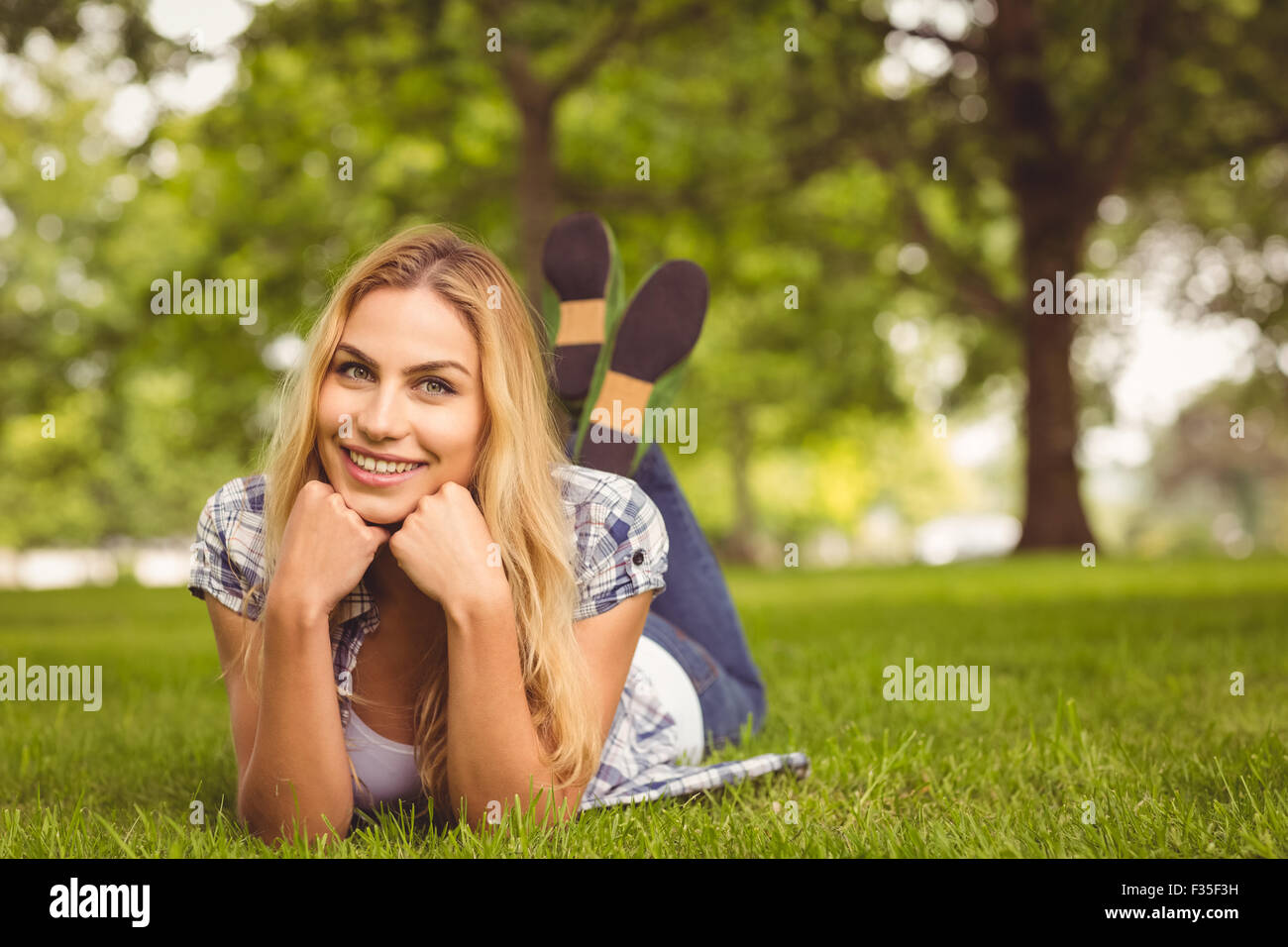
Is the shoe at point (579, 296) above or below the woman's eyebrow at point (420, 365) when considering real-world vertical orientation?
above

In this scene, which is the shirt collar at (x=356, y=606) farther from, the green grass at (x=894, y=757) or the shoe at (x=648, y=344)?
the shoe at (x=648, y=344)

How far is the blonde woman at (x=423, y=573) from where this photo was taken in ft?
6.79

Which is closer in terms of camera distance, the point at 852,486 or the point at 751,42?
the point at 751,42

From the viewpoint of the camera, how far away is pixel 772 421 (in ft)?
81.5

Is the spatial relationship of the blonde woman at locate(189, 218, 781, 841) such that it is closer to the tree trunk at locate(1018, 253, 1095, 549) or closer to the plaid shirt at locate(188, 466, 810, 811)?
the plaid shirt at locate(188, 466, 810, 811)

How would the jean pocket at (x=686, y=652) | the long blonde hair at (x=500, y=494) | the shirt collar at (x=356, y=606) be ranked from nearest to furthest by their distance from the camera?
the long blonde hair at (x=500, y=494) < the shirt collar at (x=356, y=606) < the jean pocket at (x=686, y=652)

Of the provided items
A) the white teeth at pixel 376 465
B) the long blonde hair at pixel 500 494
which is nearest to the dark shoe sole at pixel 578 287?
the long blonde hair at pixel 500 494

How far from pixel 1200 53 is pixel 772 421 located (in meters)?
14.8

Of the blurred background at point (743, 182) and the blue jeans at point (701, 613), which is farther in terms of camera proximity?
the blurred background at point (743, 182)

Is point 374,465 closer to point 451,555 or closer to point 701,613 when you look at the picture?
point 451,555

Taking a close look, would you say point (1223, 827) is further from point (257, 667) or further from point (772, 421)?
point (772, 421)

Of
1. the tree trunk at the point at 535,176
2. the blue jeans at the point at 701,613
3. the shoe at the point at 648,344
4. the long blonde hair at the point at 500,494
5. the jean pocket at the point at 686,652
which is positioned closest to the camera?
the long blonde hair at the point at 500,494

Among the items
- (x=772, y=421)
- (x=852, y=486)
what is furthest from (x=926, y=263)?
(x=852, y=486)
